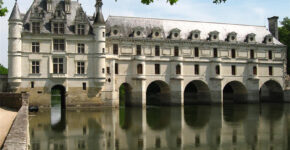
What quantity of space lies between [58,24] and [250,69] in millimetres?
27975

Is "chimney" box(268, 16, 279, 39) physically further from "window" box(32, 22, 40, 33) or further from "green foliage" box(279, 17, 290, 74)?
"window" box(32, 22, 40, 33)

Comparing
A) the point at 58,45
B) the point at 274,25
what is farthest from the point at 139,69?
the point at 274,25

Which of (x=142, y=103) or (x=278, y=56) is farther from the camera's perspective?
(x=278, y=56)

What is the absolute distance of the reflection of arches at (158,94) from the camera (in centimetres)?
4479

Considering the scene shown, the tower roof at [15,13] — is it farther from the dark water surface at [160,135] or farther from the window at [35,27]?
the dark water surface at [160,135]

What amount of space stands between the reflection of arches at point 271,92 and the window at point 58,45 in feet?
107

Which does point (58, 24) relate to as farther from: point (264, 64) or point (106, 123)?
point (264, 64)

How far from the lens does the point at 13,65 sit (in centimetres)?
3638

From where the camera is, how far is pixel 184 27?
4819 cm

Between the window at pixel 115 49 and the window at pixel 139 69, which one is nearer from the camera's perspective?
the window at pixel 139 69

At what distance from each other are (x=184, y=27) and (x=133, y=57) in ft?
34.3

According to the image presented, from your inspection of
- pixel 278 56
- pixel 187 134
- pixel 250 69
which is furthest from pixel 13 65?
pixel 278 56

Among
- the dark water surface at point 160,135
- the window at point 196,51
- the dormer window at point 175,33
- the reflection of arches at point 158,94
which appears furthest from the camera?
the window at point 196,51

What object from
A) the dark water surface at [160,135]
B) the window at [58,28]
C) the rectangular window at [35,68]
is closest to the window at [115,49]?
the window at [58,28]
